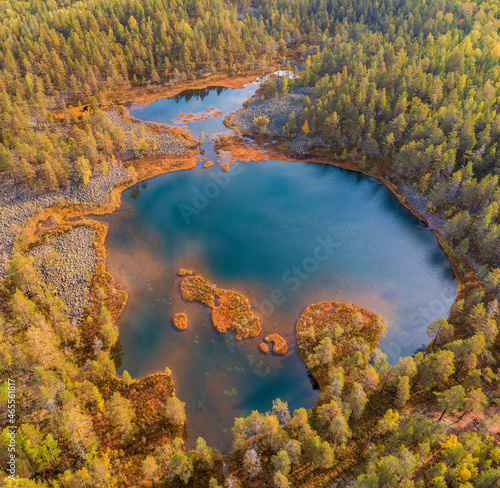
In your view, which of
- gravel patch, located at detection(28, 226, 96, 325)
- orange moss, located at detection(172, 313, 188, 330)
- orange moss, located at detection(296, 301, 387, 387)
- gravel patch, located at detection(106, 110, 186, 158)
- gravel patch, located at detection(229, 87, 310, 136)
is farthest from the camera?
gravel patch, located at detection(229, 87, 310, 136)

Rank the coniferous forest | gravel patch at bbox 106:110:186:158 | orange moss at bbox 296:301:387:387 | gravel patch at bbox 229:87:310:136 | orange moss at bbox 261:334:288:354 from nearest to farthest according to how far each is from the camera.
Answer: the coniferous forest → orange moss at bbox 296:301:387:387 → orange moss at bbox 261:334:288:354 → gravel patch at bbox 106:110:186:158 → gravel patch at bbox 229:87:310:136

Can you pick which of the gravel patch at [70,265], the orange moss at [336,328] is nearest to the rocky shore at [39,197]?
the gravel patch at [70,265]

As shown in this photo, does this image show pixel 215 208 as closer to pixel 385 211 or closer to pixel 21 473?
pixel 385 211

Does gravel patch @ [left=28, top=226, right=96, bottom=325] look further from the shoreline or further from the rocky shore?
the rocky shore

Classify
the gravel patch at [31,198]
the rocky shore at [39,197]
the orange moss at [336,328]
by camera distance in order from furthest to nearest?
the gravel patch at [31,198], the rocky shore at [39,197], the orange moss at [336,328]

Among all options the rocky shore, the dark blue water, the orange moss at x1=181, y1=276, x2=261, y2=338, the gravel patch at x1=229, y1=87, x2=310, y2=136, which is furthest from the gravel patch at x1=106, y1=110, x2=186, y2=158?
the orange moss at x1=181, y1=276, x2=261, y2=338

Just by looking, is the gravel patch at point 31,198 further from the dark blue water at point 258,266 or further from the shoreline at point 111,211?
the dark blue water at point 258,266

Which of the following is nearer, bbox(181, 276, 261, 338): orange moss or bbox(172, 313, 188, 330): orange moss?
bbox(181, 276, 261, 338): orange moss

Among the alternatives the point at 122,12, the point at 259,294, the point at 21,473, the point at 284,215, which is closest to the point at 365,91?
the point at 284,215
